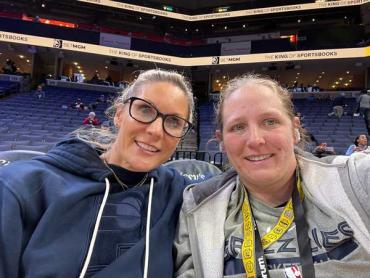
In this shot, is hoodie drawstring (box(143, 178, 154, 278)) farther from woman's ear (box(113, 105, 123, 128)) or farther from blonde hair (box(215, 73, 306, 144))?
blonde hair (box(215, 73, 306, 144))

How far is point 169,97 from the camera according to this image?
1.43 meters

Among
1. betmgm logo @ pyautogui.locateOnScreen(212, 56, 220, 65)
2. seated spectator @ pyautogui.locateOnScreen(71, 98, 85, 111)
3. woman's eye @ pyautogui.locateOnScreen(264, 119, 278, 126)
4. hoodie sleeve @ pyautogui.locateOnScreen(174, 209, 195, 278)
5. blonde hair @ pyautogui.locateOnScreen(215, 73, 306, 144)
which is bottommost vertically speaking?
hoodie sleeve @ pyautogui.locateOnScreen(174, 209, 195, 278)

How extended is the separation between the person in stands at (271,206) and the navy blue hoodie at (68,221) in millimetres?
130

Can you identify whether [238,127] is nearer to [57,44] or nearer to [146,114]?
[146,114]

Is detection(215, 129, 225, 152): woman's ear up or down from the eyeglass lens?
down

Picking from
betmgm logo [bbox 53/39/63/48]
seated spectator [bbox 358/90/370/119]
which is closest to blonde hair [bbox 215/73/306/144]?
seated spectator [bbox 358/90/370/119]

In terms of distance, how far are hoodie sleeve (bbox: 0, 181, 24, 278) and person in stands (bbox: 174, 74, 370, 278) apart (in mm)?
566

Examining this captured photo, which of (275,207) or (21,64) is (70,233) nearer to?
(275,207)

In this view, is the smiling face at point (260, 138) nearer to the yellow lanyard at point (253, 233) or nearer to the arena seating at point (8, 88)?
the yellow lanyard at point (253, 233)

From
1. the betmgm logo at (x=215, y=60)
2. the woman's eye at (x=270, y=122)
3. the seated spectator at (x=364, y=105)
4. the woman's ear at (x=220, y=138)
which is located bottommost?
the woman's ear at (x=220, y=138)

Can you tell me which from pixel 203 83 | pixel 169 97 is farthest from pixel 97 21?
pixel 169 97

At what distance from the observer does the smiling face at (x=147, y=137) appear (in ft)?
4.51

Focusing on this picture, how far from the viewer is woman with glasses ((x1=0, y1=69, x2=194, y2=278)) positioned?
42.4 inches

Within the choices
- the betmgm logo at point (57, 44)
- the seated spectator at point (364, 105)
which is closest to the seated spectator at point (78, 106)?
the betmgm logo at point (57, 44)
